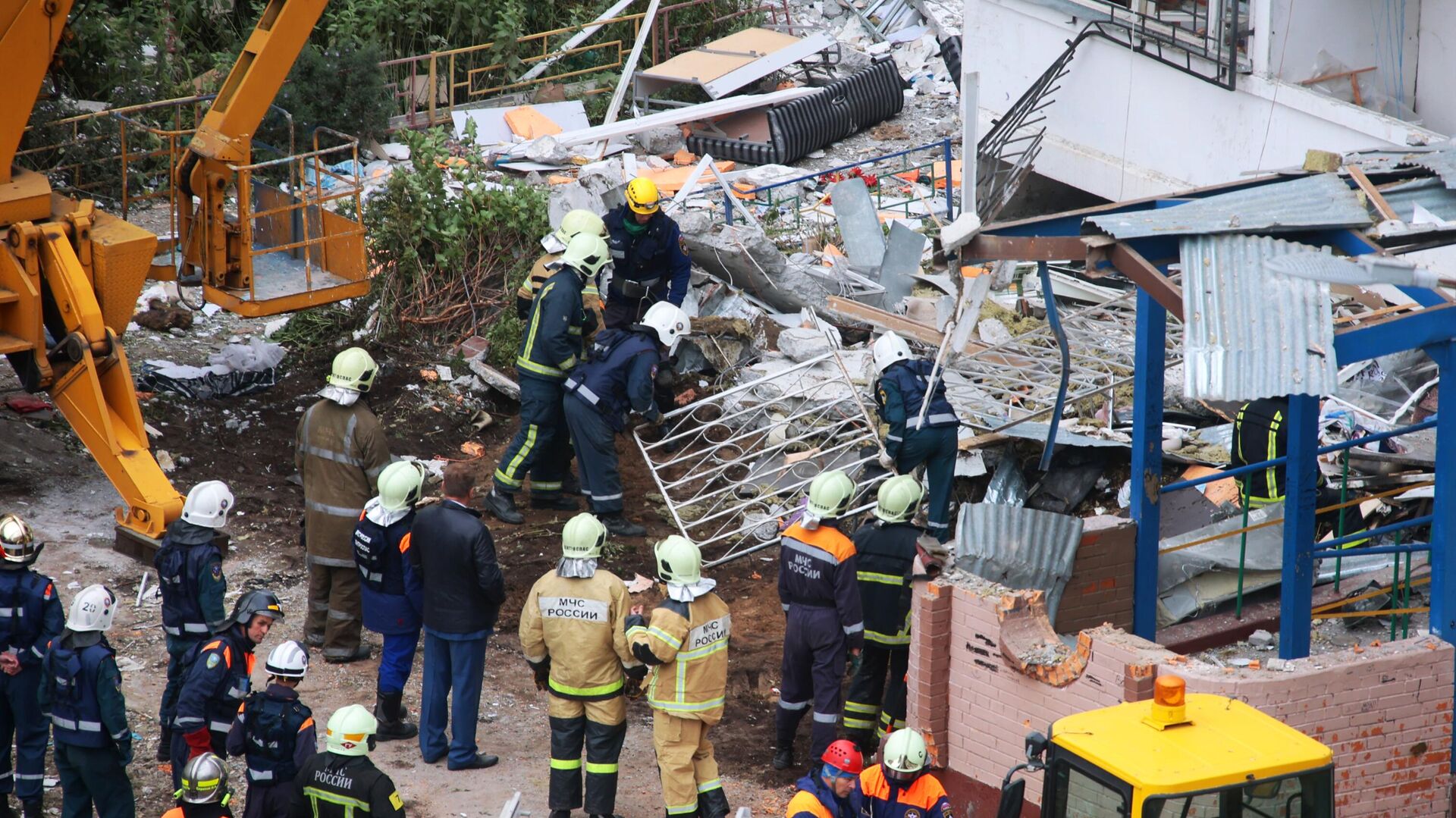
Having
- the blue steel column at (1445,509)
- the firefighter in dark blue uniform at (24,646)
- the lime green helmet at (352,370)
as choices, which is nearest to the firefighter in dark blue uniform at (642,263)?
the lime green helmet at (352,370)

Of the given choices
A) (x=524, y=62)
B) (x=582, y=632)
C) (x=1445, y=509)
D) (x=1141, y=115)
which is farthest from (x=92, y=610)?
(x=524, y=62)

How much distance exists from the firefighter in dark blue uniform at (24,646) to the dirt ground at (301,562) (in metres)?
0.48

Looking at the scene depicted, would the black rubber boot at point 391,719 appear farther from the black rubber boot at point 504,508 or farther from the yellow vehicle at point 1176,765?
the yellow vehicle at point 1176,765

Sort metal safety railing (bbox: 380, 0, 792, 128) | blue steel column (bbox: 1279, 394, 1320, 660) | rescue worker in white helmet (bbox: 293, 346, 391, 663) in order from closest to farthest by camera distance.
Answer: blue steel column (bbox: 1279, 394, 1320, 660), rescue worker in white helmet (bbox: 293, 346, 391, 663), metal safety railing (bbox: 380, 0, 792, 128)

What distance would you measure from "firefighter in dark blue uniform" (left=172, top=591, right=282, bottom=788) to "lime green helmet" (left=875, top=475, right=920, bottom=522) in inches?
111

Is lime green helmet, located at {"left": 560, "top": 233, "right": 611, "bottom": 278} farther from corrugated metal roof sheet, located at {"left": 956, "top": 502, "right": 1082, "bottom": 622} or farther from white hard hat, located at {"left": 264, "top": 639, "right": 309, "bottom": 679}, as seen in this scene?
white hard hat, located at {"left": 264, "top": 639, "right": 309, "bottom": 679}

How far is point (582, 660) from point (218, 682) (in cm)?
152

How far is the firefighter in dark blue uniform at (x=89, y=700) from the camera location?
20.8 ft

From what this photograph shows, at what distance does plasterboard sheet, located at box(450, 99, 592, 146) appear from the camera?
17.2m

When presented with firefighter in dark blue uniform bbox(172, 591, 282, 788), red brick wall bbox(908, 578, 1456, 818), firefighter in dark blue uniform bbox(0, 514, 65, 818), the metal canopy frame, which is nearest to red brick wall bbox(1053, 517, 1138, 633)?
the metal canopy frame

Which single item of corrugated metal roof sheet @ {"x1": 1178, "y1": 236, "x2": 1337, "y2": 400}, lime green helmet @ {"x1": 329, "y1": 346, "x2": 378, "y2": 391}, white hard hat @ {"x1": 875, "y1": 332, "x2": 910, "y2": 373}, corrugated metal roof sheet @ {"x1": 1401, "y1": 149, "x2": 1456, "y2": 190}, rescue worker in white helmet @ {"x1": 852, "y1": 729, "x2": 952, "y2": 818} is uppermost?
corrugated metal roof sheet @ {"x1": 1401, "y1": 149, "x2": 1456, "y2": 190}

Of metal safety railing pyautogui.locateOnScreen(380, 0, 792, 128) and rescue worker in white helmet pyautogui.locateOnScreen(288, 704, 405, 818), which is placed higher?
metal safety railing pyautogui.locateOnScreen(380, 0, 792, 128)

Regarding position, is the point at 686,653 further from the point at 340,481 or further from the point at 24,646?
the point at 24,646

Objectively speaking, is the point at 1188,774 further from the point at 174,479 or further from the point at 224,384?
the point at 224,384
